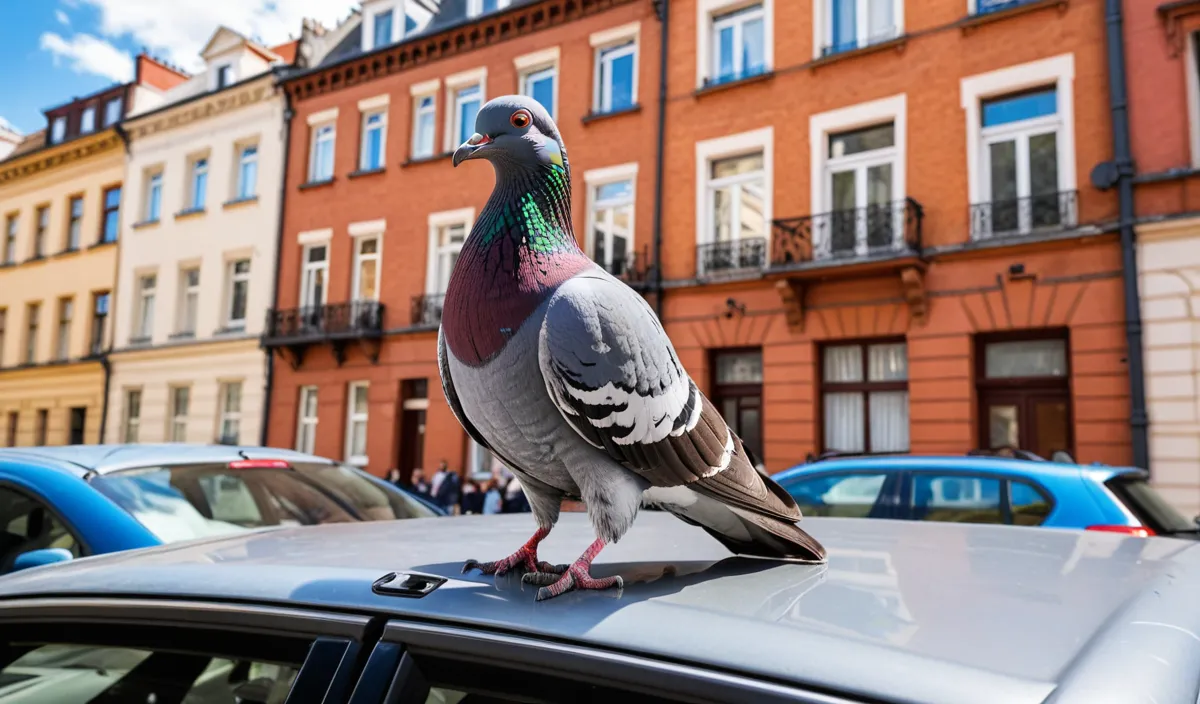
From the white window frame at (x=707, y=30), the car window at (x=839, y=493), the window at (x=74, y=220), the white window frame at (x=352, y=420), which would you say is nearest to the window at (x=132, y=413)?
the window at (x=74, y=220)

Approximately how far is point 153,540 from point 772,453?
35.1ft

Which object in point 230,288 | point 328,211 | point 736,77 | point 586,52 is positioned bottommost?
point 230,288

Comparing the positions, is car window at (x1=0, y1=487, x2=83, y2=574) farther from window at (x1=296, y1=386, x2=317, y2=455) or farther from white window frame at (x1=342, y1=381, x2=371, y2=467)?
window at (x1=296, y1=386, x2=317, y2=455)

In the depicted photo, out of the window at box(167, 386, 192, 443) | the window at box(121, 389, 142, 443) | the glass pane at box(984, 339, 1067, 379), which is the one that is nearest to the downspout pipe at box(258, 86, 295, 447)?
the window at box(167, 386, 192, 443)

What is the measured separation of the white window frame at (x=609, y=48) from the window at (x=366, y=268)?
599 cm

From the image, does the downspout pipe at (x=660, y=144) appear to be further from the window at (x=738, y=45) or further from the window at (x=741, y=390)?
the window at (x=741, y=390)

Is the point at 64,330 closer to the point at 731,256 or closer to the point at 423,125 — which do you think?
the point at 423,125

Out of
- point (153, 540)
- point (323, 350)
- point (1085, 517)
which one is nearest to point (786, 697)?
point (153, 540)

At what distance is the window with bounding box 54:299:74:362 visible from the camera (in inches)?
936

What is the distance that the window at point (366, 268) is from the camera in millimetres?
18031

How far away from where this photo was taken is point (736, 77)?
45.9 feet

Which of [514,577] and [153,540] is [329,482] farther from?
[514,577]

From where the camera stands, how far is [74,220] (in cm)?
2427

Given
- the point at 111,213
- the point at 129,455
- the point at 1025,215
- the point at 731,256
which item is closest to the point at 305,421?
the point at 111,213
